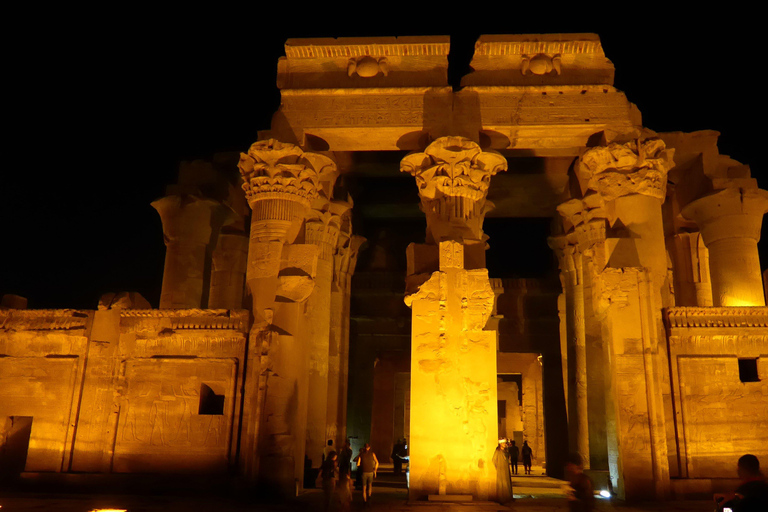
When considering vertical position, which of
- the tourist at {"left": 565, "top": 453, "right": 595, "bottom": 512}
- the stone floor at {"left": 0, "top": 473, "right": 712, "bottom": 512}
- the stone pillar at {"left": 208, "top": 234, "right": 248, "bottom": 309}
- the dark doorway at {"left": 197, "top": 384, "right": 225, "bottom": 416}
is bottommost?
the stone floor at {"left": 0, "top": 473, "right": 712, "bottom": 512}

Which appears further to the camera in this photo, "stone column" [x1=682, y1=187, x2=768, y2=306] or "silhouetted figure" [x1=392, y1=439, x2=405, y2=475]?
"silhouetted figure" [x1=392, y1=439, x2=405, y2=475]

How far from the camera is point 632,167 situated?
13.0m

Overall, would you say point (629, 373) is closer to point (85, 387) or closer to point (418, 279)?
point (418, 279)

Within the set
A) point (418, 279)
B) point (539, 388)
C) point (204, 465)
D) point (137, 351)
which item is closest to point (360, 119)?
point (418, 279)

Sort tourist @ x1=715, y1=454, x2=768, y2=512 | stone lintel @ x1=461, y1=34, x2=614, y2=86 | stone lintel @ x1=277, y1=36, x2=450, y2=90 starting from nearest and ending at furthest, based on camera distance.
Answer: tourist @ x1=715, y1=454, x2=768, y2=512
stone lintel @ x1=461, y1=34, x2=614, y2=86
stone lintel @ x1=277, y1=36, x2=450, y2=90

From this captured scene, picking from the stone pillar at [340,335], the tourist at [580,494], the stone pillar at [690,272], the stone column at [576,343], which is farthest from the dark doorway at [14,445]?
the stone pillar at [690,272]

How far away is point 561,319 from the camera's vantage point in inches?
766

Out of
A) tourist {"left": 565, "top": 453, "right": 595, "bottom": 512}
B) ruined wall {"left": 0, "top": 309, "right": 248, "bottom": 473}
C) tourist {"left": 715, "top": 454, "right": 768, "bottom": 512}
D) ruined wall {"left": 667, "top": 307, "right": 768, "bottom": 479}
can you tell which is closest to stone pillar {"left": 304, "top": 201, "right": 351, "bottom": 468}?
ruined wall {"left": 0, "top": 309, "right": 248, "bottom": 473}

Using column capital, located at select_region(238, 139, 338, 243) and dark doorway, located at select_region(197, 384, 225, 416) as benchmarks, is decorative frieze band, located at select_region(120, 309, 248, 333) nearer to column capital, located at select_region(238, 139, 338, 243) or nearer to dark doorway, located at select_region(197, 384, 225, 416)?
dark doorway, located at select_region(197, 384, 225, 416)

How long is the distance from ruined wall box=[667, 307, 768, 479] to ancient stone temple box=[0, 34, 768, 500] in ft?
0.11

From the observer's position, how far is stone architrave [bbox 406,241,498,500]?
11.2 metres

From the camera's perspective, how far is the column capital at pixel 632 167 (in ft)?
42.0

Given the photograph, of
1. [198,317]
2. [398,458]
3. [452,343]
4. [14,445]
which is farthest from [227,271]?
[452,343]

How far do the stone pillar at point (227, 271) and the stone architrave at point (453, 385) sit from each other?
22.8 feet
